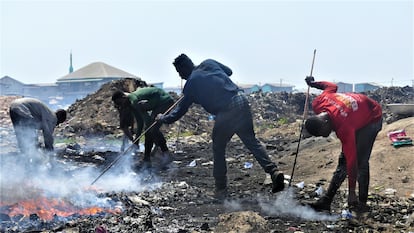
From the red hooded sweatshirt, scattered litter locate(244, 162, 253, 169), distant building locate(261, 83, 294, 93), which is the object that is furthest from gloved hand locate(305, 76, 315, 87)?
distant building locate(261, 83, 294, 93)

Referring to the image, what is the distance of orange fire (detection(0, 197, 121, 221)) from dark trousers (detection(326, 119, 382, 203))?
2480mm

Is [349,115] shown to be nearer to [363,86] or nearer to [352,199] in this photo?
[352,199]

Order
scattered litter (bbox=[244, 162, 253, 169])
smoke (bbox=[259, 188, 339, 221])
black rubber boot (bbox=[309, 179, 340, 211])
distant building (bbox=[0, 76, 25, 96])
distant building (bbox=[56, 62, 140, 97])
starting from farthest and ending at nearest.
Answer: distant building (bbox=[0, 76, 25, 96]), distant building (bbox=[56, 62, 140, 97]), scattered litter (bbox=[244, 162, 253, 169]), black rubber boot (bbox=[309, 179, 340, 211]), smoke (bbox=[259, 188, 339, 221])

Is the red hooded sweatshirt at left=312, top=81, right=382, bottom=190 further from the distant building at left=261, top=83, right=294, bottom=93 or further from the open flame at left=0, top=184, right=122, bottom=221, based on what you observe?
Result: the distant building at left=261, top=83, right=294, bottom=93

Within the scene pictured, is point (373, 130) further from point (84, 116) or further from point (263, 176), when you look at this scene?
point (84, 116)

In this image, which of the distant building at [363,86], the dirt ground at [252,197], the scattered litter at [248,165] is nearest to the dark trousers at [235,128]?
the dirt ground at [252,197]

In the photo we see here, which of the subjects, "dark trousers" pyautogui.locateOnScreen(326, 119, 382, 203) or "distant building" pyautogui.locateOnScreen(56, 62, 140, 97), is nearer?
"dark trousers" pyautogui.locateOnScreen(326, 119, 382, 203)

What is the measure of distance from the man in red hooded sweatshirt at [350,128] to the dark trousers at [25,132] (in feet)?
12.3

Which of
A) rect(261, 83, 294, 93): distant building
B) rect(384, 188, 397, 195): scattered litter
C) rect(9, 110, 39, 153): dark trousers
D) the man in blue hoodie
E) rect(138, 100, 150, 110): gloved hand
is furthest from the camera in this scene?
rect(261, 83, 294, 93): distant building

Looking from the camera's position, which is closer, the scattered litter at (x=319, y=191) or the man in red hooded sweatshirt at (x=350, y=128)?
the man in red hooded sweatshirt at (x=350, y=128)

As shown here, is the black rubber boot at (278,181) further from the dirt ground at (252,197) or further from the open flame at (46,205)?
the open flame at (46,205)

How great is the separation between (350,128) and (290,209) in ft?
4.02

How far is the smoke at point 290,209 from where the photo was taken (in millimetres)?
4996

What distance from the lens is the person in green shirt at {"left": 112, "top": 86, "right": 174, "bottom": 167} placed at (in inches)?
336
